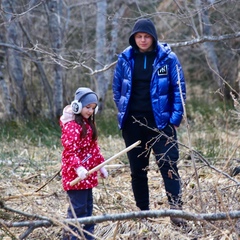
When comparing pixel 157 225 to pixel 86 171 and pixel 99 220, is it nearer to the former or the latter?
pixel 86 171

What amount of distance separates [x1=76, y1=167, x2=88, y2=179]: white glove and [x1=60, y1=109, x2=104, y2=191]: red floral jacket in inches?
1.8

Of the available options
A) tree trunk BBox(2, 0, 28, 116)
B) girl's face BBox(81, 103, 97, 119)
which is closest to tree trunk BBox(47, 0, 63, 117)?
tree trunk BBox(2, 0, 28, 116)

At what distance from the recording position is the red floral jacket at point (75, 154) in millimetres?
5285

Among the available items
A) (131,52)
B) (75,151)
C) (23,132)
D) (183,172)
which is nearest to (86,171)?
(75,151)

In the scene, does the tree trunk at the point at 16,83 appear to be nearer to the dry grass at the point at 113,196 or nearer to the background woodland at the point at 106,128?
the background woodland at the point at 106,128

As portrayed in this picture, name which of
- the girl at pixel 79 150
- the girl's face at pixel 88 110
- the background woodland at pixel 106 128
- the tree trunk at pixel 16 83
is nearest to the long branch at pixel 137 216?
the background woodland at pixel 106 128

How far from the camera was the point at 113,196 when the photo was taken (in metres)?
6.91

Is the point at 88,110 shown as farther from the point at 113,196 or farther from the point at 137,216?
the point at 113,196

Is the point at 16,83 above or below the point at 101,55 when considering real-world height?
below

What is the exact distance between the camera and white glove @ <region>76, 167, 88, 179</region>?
16.8ft

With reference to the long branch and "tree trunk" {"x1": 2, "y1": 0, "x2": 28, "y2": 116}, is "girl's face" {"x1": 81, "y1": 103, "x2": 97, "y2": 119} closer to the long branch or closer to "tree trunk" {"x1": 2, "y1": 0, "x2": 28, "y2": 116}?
the long branch

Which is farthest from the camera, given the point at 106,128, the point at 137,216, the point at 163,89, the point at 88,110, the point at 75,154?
the point at 106,128

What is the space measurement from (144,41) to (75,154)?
124 centimetres

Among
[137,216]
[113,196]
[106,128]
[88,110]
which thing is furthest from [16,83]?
[137,216]
